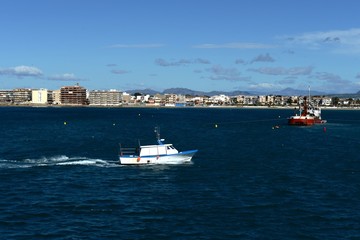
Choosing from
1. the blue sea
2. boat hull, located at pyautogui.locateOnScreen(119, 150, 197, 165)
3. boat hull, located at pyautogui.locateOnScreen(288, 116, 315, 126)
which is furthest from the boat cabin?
boat hull, located at pyautogui.locateOnScreen(288, 116, 315, 126)

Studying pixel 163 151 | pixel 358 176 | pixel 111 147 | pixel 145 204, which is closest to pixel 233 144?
pixel 111 147

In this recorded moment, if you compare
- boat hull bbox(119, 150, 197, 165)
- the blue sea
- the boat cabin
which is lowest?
the blue sea

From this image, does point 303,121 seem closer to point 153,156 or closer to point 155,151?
point 155,151

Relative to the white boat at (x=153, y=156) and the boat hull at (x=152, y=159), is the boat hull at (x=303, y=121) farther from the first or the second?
the white boat at (x=153, y=156)

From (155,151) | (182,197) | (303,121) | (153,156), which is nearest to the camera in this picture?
(182,197)

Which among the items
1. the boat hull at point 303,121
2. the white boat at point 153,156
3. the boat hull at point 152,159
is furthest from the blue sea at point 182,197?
the boat hull at point 303,121

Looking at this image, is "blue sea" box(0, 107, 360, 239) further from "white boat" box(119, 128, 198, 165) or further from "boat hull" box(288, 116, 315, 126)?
"boat hull" box(288, 116, 315, 126)

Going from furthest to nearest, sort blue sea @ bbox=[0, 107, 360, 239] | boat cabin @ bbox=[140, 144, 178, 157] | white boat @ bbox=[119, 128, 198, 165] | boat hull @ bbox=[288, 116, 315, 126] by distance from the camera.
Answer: boat hull @ bbox=[288, 116, 315, 126]
boat cabin @ bbox=[140, 144, 178, 157]
white boat @ bbox=[119, 128, 198, 165]
blue sea @ bbox=[0, 107, 360, 239]

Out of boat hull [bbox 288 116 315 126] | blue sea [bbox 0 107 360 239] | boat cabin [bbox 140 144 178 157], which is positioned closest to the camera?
blue sea [bbox 0 107 360 239]

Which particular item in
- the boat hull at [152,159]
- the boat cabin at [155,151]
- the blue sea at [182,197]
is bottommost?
the blue sea at [182,197]

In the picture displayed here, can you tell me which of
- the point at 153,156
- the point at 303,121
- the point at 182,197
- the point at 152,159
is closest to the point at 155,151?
the point at 153,156

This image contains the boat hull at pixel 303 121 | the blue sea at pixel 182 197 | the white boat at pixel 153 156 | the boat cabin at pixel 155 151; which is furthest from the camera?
the boat hull at pixel 303 121

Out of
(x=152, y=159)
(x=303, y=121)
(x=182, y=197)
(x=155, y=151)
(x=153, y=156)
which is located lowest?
(x=182, y=197)

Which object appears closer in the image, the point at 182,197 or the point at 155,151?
the point at 182,197
